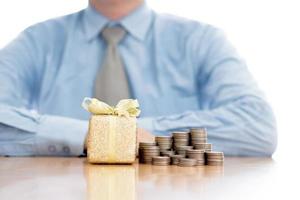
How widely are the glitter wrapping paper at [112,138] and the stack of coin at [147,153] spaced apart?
80 mm

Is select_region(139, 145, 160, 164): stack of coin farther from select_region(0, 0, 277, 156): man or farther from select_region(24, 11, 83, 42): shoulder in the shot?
select_region(24, 11, 83, 42): shoulder

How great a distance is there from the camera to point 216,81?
1857 mm

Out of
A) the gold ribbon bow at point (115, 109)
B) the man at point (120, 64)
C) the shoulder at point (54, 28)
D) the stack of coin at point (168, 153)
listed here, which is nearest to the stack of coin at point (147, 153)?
the stack of coin at point (168, 153)

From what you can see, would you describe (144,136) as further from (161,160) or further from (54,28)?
(54,28)

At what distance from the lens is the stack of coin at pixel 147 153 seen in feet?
4.35

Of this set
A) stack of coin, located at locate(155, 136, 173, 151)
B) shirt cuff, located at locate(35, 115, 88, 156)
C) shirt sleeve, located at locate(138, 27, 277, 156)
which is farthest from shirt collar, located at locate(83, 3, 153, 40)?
stack of coin, located at locate(155, 136, 173, 151)

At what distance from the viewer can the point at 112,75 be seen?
195cm

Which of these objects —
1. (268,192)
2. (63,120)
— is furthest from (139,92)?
(268,192)

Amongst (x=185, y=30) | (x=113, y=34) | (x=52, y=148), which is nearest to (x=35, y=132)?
(x=52, y=148)

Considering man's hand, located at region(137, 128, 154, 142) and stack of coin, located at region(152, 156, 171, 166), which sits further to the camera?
man's hand, located at region(137, 128, 154, 142)

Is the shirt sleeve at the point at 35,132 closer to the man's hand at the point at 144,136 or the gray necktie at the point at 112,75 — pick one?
the man's hand at the point at 144,136

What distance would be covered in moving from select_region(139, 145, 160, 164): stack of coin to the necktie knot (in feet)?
2.37

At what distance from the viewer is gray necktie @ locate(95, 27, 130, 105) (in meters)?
1.92

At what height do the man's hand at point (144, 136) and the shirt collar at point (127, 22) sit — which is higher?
the shirt collar at point (127, 22)
